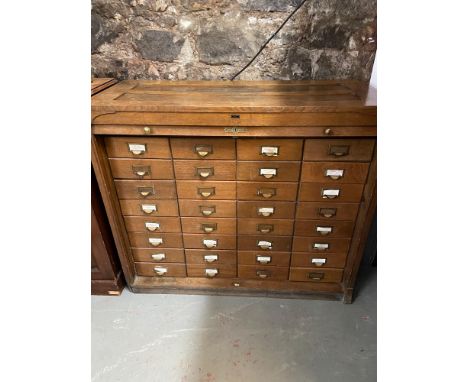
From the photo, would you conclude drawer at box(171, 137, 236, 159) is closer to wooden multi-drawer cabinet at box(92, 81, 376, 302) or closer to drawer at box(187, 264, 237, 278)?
wooden multi-drawer cabinet at box(92, 81, 376, 302)

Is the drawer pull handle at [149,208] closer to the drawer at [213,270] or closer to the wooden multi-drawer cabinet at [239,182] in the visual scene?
the wooden multi-drawer cabinet at [239,182]

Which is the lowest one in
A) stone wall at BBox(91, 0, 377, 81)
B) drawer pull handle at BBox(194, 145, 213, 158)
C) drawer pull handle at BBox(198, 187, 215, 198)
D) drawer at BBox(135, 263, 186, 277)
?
drawer at BBox(135, 263, 186, 277)

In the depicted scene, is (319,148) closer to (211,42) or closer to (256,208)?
(256,208)

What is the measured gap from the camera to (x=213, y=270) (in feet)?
4.91

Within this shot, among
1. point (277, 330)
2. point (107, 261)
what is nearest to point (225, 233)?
point (277, 330)

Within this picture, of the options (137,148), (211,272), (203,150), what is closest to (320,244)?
(211,272)

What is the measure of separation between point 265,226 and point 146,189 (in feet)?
1.95

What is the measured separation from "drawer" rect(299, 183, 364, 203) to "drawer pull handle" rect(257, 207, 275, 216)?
→ 14 cm

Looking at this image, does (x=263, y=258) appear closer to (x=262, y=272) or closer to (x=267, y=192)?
(x=262, y=272)

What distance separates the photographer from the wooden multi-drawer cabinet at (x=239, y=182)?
1.06 metres

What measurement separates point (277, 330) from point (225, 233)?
559 mm

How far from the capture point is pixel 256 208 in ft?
4.22

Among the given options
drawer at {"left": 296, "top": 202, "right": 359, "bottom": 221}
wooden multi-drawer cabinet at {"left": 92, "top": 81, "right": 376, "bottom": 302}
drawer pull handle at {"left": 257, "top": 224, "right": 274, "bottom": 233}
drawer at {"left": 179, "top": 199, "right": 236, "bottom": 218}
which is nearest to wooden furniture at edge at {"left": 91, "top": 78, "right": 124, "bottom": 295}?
wooden multi-drawer cabinet at {"left": 92, "top": 81, "right": 376, "bottom": 302}

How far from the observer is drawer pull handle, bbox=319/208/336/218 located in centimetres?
126
